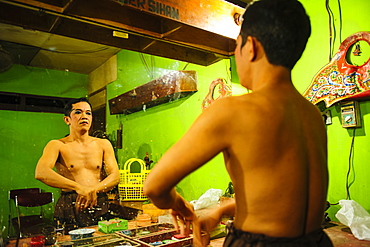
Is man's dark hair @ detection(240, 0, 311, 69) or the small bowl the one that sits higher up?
man's dark hair @ detection(240, 0, 311, 69)

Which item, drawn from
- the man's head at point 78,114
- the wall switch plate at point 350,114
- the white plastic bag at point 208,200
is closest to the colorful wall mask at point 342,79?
the wall switch plate at point 350,114

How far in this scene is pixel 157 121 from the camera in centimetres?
297

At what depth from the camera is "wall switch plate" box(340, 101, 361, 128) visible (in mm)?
2225

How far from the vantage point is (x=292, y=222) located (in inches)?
31.3

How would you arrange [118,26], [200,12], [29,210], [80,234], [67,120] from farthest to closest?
[200,12]
[118,26]
[67,120]
[29,210]
[80,234]

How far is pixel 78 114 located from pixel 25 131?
1.23 ft

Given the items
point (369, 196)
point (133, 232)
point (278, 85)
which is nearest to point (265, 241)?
point (278, 85)

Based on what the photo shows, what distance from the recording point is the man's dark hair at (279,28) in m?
0.86

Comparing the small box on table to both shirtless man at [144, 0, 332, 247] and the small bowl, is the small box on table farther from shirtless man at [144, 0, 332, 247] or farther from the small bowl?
shirtless man at [144, 0, 332, 247]

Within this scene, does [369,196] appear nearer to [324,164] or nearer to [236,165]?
[324,164]

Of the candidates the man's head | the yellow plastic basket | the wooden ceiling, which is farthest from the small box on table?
the wooden ceiling

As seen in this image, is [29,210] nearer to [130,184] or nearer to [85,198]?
[85,198]

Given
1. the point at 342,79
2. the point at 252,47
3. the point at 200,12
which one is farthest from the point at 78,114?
the point at 342,79

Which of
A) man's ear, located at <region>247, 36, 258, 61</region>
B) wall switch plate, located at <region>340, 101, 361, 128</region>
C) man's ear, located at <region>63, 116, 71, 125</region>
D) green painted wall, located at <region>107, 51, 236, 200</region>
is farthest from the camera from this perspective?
green painted wall, located at <region>107, 51, 236, 200</region>
